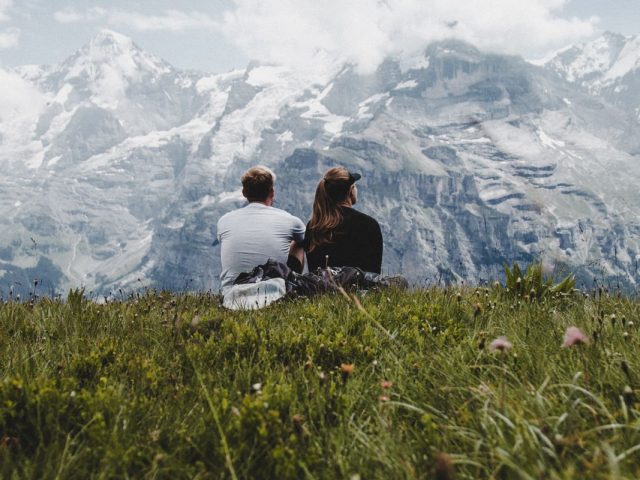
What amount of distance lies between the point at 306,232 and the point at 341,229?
0.69 m

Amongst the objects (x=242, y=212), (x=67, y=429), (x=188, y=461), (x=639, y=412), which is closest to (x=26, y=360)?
(x=67, y=429)

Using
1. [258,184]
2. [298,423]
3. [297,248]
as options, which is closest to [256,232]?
[258,184]

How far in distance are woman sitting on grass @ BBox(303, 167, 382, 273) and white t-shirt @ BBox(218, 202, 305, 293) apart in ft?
1.50

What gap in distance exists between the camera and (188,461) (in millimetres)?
2562

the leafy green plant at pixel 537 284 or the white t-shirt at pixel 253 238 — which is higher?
the leafy green plant at pixel 537 284

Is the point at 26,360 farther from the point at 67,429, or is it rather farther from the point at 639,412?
the point at 639,412

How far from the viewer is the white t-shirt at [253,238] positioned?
879 cm

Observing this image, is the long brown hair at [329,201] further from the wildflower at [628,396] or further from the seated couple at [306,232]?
the wildflower at [628,396]

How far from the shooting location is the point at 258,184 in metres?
9.04

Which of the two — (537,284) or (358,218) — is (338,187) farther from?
(537,284)

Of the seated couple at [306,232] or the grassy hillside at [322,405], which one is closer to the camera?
the grassy hillside at [322,405]

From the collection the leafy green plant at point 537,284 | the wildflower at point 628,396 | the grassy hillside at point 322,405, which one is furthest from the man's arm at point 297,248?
the wildflower at point 628,396

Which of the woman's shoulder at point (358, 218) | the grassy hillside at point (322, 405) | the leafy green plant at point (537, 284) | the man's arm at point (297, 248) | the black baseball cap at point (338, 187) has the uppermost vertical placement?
the grassy hillside at point (322, 405)

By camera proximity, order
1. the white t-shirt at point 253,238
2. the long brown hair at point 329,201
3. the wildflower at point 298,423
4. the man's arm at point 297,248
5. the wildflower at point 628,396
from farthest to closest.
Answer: the man's arm at point 297,248 < the long brown hair at point 329,201 < the white t-shirt at point 253,238 < the wildflower at point 298,423 < the wildflower at point 628,396
